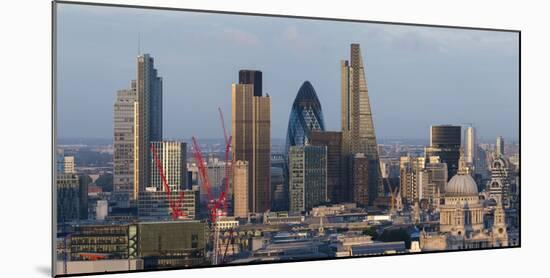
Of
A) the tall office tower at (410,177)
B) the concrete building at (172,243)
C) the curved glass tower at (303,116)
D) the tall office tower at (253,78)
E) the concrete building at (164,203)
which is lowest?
the concrete building at (172,243)

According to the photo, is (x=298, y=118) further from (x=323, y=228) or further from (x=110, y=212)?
(x=110, y=212)

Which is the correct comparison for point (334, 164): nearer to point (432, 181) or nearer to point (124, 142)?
point (432, 181)

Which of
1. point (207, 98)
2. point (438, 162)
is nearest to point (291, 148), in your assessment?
point (207, 98)

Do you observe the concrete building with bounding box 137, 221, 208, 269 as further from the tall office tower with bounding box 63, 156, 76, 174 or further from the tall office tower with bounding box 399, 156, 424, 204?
the tall office tower with bounding box 399, 156, 424, 204

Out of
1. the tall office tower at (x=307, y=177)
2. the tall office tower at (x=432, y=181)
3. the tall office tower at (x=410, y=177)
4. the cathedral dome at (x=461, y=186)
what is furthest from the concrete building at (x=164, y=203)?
the cathedral dome at (x=461, y=186)

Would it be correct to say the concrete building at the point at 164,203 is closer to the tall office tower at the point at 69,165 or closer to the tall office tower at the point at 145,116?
the tall office tower at the point at 145,116

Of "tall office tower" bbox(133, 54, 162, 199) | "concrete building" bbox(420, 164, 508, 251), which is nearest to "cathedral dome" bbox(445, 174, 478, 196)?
"concrete building" bbox(420, 164, 508, 251)
